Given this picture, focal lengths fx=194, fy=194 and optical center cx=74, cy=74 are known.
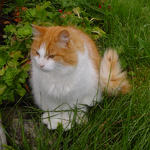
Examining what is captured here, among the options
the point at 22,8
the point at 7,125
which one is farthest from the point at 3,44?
the point at 7,125

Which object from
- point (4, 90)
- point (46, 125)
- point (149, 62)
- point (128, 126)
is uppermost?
point (149, 62)

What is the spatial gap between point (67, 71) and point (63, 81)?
0.10m

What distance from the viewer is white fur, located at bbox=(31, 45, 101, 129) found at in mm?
1310

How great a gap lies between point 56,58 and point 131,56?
1.12 metres

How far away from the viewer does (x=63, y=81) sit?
139cm

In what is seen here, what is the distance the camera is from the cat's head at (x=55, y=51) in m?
1.26

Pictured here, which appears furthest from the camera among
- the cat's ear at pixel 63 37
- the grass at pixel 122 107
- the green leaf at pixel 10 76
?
the green leaf at pixel 10 76

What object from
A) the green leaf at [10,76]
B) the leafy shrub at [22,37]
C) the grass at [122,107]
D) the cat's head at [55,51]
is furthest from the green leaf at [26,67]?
the cat's head at [55,51]

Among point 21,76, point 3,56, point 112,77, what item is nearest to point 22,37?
point 3,56

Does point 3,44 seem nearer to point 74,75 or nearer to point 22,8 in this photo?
point 22,8

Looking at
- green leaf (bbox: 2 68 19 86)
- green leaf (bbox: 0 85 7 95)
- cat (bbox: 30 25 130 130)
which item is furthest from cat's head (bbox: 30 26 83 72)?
green leaf (bbox: 0 85 7 95)

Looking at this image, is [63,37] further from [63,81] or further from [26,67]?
[26,67]

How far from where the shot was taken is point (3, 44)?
214cm

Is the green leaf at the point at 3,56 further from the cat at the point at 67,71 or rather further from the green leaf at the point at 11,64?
the cat at the point at 67,71
